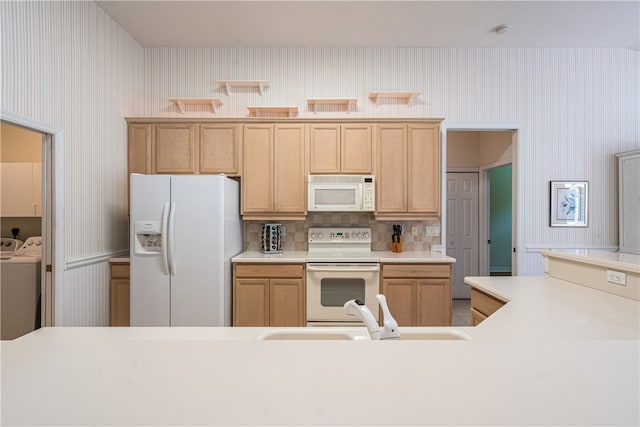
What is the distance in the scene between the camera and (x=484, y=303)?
2.14m

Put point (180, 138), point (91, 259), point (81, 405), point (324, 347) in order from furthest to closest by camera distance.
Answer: point (180, 138), point (91, 259), point (324, 347), point (81, 405)

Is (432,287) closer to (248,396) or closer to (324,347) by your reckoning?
(324,347)

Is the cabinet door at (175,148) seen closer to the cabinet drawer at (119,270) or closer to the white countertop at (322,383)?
the cabinet drawer at (119,270)

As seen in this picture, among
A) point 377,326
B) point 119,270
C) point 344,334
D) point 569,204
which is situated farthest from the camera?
point 569,204

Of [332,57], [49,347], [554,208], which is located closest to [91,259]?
[49,347]

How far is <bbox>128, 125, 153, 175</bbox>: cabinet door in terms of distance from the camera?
3.59m

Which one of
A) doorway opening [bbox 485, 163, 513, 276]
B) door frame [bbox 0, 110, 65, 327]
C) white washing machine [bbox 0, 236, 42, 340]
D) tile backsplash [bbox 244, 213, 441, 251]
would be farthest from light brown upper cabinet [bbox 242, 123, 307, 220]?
doorway opening [bbox 485, 163, 513, 276]

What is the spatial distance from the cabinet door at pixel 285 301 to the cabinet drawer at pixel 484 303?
5.23ft

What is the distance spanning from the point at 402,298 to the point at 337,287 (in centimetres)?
64

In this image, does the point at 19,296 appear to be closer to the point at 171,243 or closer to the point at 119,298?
the point at 119,298

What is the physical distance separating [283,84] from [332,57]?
65cm

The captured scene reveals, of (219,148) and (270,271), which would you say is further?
(219,148)

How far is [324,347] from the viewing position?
2.42 feet

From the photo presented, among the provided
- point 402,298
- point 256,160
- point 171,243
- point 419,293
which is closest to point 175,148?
point 256,160
